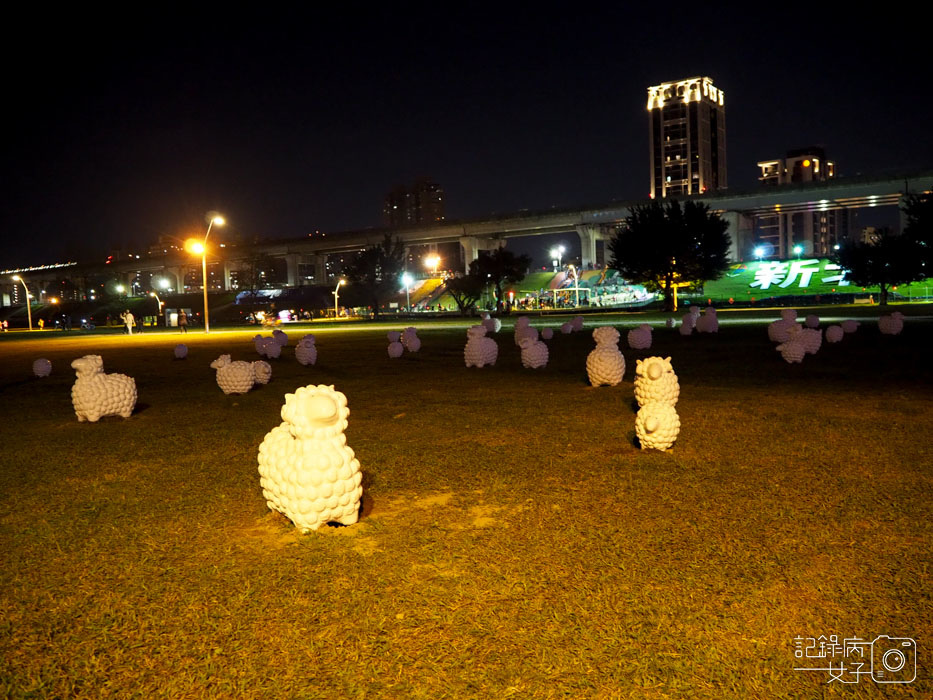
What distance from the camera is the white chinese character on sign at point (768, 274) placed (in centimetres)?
7472

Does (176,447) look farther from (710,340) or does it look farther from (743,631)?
(710,340)

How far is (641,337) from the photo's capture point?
2078cm

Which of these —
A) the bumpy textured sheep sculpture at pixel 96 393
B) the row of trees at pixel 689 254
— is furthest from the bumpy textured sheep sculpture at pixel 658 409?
the row of trees at pixel 689 254

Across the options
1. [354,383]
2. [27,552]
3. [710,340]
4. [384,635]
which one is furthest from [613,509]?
[710,340]

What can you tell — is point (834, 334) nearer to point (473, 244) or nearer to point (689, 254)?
point (689, 254)

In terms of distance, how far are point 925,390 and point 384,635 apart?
1184 centimetres

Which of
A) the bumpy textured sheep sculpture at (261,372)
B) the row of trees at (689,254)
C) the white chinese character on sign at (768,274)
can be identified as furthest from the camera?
the white chinese character on sign at (768,274)

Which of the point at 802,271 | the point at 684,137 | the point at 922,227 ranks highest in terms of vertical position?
the point at 684,137

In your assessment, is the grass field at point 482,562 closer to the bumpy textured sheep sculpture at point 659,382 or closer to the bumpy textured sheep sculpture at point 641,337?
the bumpy textured sheep sculpture at point 659,382

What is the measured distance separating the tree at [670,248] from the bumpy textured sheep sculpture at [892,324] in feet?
113

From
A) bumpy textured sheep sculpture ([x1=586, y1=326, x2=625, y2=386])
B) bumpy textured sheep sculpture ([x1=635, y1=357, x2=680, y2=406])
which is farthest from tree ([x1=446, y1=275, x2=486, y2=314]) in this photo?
bumpy textured sheep sculpture ([x1=635, y1=357, x2=680, y2=406])

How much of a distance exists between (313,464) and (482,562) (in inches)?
59.5

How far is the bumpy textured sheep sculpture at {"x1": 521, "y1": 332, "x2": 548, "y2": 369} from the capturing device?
53.7ft

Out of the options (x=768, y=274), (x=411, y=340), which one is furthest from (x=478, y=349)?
(x=768, y=274)
